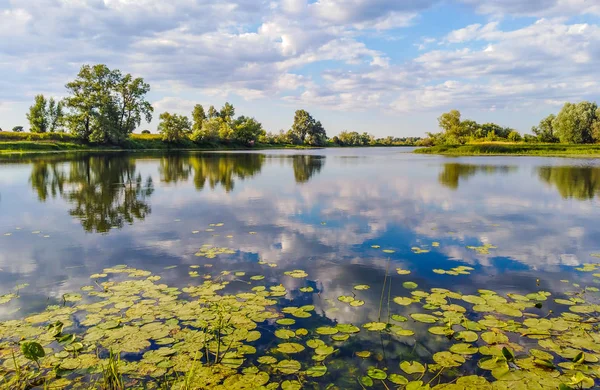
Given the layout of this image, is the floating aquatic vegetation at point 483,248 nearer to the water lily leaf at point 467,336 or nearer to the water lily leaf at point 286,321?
the water lily leaf at point 467,336

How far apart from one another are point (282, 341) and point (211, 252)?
4.90 m

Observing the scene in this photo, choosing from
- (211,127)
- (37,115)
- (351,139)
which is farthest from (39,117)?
(351,139)

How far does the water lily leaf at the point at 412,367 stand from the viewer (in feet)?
15.5

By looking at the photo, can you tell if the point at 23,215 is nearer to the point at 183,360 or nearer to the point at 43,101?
the point at 183,360

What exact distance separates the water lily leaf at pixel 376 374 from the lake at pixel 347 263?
0.01m

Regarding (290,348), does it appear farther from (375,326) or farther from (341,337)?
(375,326)

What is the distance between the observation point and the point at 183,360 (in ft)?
16.2

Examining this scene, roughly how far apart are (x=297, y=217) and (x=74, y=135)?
252 ft

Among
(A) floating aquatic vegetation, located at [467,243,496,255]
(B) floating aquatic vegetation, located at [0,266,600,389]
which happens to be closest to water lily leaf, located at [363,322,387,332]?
(B) floating aquatic vegetation, located at [0,266,600,389]

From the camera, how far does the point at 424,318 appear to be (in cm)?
610

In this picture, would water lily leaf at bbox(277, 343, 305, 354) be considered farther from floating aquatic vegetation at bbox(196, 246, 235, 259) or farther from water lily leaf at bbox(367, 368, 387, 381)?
floating aquatic vegetation at bbox(196, 246, 235, 259)

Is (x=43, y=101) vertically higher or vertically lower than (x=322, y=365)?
higher

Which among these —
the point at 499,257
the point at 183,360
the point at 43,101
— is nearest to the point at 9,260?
the point at 183,360

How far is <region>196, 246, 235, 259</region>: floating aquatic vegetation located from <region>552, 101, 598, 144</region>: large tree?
109202mm
